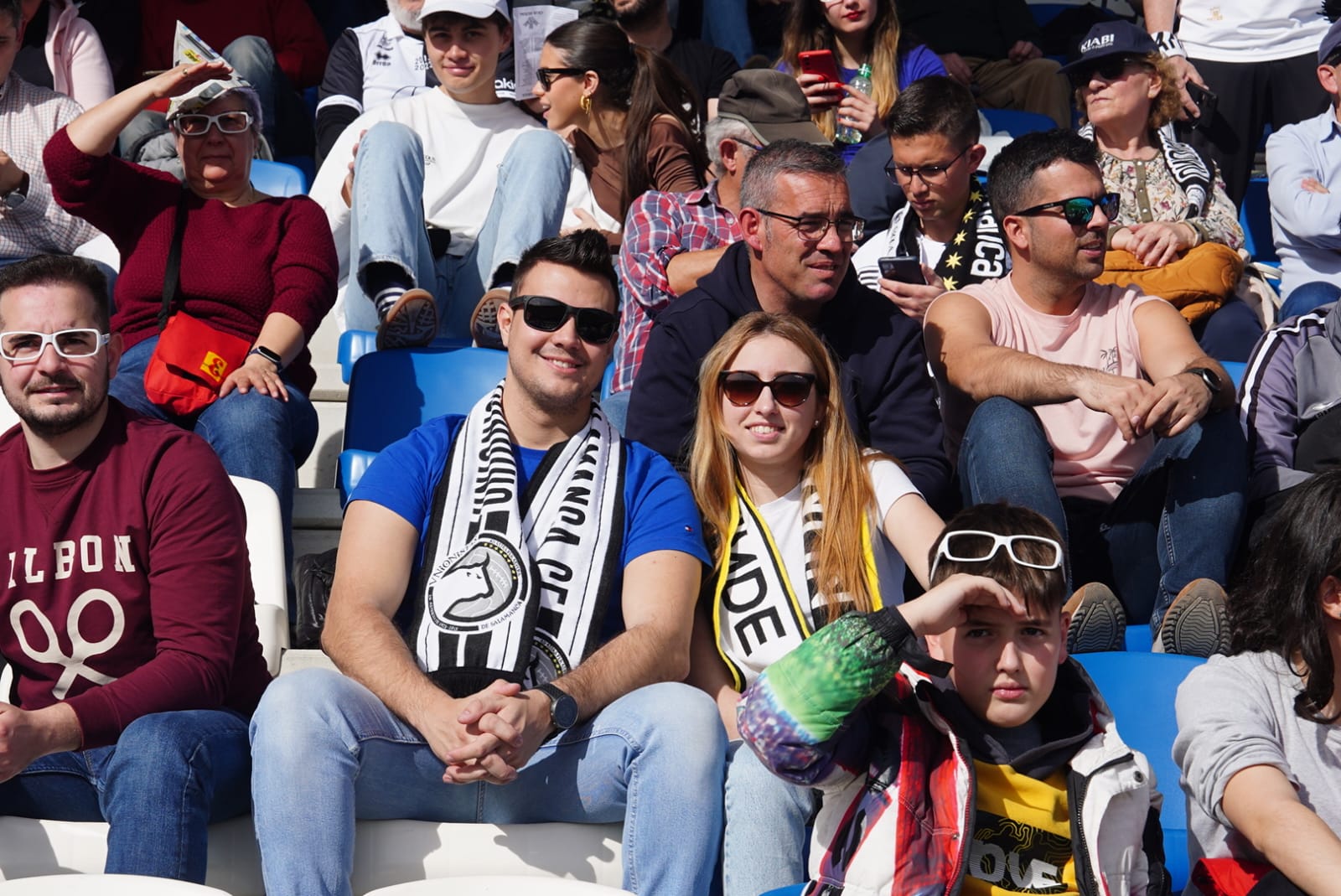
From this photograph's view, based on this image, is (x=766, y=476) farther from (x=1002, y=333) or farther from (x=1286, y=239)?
(x=1286, y=239)

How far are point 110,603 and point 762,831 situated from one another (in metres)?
1.14

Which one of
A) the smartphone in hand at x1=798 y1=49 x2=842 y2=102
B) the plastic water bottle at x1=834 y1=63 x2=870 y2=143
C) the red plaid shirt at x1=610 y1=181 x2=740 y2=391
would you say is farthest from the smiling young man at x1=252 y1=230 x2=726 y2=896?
the plastic water bottle at x1=834 y1=63 x2=870 y2=143

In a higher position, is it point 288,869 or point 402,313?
point 402,313

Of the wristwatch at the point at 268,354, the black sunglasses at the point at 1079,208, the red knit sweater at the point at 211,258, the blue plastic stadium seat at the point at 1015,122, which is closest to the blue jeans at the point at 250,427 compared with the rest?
the wristwatch at the point at 268,354

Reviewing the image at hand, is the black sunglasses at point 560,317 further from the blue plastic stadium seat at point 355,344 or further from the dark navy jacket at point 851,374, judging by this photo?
the blue plastic stadium seat at point 355,344

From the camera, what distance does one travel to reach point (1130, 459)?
137 inches

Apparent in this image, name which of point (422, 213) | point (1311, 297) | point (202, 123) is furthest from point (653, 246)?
point (1311, 297)

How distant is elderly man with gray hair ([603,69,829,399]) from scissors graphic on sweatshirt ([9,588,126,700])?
145 cm

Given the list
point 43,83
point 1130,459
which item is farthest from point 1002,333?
point 43,83

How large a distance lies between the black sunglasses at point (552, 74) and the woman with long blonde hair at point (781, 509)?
192cm

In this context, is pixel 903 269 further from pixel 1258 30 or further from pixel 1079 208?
pixel 1258 30

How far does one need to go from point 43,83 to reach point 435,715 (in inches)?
133

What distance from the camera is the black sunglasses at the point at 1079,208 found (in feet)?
11.6

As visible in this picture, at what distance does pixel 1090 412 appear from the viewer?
349cm
